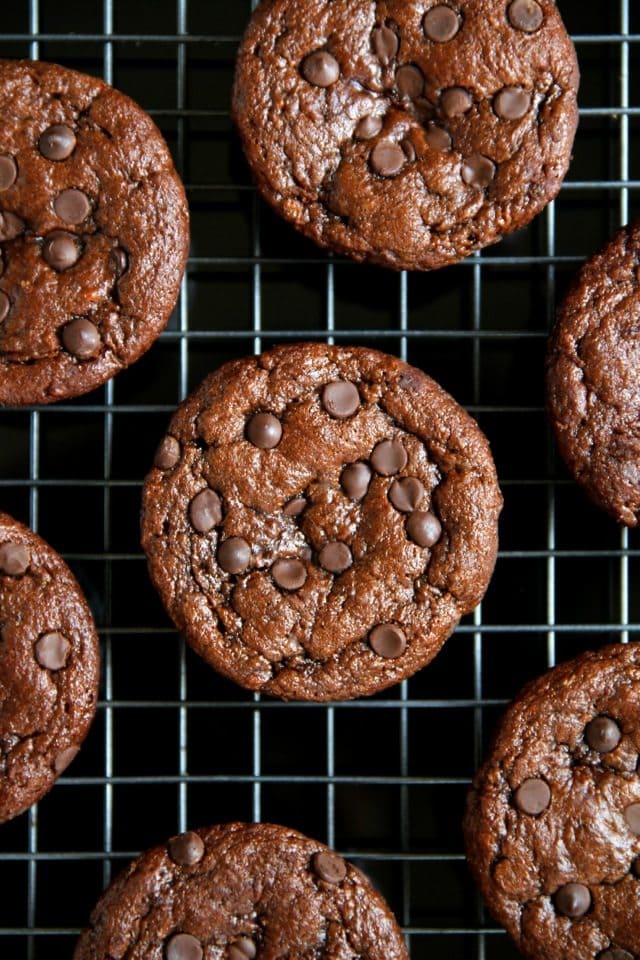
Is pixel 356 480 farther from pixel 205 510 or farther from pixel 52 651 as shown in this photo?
pixel 52 651

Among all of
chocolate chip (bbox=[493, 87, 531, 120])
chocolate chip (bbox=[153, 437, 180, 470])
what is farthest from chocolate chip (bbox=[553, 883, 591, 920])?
chocolate chip (bbox=[493, 87, 531, 120])

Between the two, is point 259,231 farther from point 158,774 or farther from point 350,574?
point 158,774

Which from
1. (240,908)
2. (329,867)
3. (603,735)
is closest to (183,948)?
(240,908)

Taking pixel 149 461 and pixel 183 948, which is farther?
pixel 149 461

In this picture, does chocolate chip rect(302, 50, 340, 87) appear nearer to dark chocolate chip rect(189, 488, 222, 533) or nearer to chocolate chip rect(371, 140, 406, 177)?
chocolate chip rect(371, 140, 406, 177)

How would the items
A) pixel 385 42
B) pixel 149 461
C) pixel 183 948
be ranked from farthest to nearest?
pixel 149 461, pixel 385 42, pixel 183 948

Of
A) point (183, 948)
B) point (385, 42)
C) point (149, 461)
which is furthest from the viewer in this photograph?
point (149, 461)

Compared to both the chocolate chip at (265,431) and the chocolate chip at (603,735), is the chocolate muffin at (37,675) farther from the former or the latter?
the chocolate chip at (603,735)

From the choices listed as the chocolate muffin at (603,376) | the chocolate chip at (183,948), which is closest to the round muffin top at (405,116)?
the chocolate muffin at (603,376)
